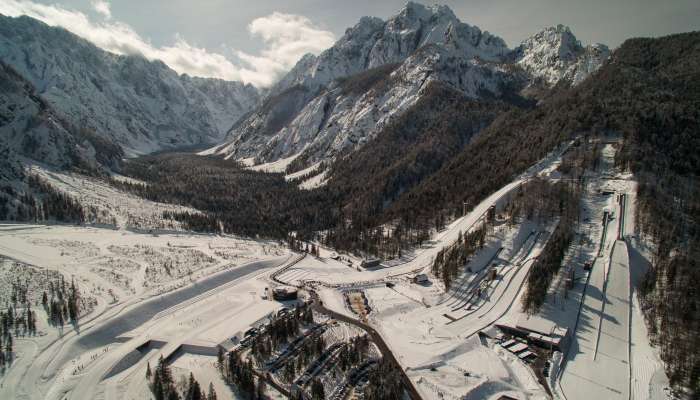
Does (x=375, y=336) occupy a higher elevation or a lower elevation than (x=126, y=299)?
lower

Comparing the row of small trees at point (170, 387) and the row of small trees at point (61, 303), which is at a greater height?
the row of small trees at point (61, 303)

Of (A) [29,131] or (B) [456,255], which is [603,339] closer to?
(B) [456,255]

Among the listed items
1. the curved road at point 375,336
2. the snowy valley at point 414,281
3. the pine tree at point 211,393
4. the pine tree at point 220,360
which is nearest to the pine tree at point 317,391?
the snowy valley at point 414,281

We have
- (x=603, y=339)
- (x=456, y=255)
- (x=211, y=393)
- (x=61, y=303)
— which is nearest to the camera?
(x=211, y=393)

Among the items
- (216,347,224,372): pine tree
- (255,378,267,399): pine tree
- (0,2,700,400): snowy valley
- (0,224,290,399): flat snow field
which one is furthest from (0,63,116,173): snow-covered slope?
(255,378,267,399): pine tree

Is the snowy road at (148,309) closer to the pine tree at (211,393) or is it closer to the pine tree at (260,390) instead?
the pine tree at (211,393)

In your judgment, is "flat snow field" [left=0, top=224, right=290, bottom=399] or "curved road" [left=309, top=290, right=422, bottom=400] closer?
"flat snow field" [left=0, top=224, right=290, bottom=399]

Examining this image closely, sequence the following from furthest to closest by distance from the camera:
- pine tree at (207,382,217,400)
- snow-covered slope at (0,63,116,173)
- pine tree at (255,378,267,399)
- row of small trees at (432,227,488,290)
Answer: snow-covered slope at (0,63,116,173) → row of small trees at (432,227,488,290) → pine tree at (255,378,267,399) → pine tree at (207,382,217,400)

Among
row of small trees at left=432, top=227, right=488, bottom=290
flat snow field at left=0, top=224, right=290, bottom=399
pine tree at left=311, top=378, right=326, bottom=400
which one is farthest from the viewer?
row of small trees at left=432, top=227, right=488, bottom=290

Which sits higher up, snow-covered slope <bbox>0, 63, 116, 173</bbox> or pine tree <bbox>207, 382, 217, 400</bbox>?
snow-covered slope <bbox>0, 63, 116, 173</bbox>

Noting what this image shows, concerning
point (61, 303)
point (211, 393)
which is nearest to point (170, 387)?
point (211, 393)

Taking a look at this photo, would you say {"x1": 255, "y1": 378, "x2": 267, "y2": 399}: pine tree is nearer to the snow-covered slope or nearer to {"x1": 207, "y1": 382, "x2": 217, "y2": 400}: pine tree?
{"x1": 207, "y1": 382, "x2": 217, "y2": 400}: pine tree
